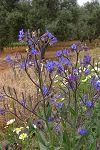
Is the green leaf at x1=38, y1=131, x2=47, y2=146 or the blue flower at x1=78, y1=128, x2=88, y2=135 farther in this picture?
the green leaf at x1=38, y1=131, x2=47, y2=146

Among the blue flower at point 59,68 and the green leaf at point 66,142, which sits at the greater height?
the blue flower at point 59,68

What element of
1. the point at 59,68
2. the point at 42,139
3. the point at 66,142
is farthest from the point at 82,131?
the point at 59,68

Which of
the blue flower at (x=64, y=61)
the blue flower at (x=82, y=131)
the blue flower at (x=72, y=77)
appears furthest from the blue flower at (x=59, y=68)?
the blue flower at (x=82, y=131)

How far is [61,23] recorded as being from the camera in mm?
34844

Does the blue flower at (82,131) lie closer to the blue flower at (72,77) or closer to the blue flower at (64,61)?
the blue flower at (72,77)

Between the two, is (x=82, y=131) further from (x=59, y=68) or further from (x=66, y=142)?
(x=59, y=68)

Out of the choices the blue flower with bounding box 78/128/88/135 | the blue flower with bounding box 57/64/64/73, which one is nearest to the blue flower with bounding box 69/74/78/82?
the blue flower with bounding box 57/64/64/73

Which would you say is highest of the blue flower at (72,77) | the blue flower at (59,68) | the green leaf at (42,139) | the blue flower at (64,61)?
the blue flower at (64,61)

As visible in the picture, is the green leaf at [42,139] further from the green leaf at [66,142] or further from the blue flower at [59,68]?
the blue flower at [59,68]

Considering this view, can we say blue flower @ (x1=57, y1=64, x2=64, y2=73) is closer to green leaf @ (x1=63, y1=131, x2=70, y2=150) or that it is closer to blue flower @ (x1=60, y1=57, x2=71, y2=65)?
blue flower @ (x1=60, y1=57, x2=71, y2=65)

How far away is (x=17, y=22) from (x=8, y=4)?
9.34 ft

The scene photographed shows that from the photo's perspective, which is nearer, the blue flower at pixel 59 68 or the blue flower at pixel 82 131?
the blue flower at pixel 82 131

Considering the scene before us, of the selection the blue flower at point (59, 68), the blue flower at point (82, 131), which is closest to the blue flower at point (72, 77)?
the blue flower at point (59, 68)

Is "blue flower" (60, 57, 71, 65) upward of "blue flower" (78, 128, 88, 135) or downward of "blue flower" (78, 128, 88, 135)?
upward
